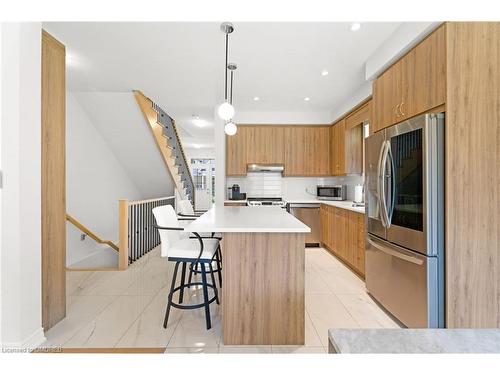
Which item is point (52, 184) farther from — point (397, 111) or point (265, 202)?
point (265, 202)

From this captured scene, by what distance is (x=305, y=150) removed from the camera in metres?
5.04

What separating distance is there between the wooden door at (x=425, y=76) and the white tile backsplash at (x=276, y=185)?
3.16 meters

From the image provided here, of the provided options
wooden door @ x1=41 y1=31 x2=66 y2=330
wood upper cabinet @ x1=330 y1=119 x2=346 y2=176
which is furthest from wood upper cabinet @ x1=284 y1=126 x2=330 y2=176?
wooden door @ x1=41 y1=31 x2=66 y2=330

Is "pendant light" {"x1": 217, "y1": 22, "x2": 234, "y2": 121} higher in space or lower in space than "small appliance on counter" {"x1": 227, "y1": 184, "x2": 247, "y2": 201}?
higher

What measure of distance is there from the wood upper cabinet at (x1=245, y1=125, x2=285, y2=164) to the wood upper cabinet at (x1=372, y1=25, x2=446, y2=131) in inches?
95.1

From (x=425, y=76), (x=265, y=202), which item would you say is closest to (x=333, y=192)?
(x=265, y=202)

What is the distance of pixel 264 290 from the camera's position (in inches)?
72.9

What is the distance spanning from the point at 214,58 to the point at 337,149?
111 inches

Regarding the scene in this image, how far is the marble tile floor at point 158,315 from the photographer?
1.92m

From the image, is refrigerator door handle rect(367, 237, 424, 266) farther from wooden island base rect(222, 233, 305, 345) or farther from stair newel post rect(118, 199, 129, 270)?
stair newel post rect(118, 199, 129, 270)

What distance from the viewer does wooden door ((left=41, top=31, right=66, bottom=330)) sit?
206 centimetres

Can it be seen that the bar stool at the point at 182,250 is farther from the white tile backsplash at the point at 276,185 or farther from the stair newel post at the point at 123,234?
the white tile backsplash at the point at 276,185

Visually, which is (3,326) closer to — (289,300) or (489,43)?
(289,300)
